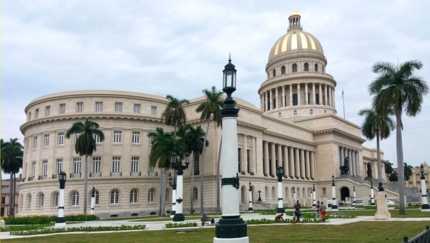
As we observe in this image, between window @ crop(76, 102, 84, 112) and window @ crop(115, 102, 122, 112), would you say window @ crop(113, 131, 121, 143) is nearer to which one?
window @ crop(115, 102, 122, 112)

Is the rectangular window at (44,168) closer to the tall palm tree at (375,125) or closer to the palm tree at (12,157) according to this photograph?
the palm tree at (12,157)

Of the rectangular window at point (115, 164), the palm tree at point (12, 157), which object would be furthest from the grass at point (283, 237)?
the palm tree at point (12, 157)

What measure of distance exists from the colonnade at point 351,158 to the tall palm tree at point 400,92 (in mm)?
50425

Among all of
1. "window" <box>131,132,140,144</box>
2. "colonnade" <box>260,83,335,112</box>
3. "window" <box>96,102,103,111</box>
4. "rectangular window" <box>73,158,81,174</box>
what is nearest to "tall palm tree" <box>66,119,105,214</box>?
"rectangular window" <box>73,158,81,174</box>

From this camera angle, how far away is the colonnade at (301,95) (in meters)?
98.9

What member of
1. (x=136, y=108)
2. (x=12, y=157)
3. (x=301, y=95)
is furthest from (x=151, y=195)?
(x=301, y=95)

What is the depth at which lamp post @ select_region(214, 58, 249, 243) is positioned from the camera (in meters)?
12.0

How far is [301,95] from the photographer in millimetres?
99750

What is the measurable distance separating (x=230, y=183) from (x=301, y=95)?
9027 centimetres

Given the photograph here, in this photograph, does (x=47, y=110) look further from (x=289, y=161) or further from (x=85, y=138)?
(x=289, y=161)

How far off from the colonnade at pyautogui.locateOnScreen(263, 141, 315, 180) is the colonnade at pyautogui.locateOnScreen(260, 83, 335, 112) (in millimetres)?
15956

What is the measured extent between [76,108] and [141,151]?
11803mm

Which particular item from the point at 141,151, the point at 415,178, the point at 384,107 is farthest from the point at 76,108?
the point at 415,178

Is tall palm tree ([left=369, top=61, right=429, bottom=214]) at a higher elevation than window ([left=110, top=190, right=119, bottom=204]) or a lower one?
higher
